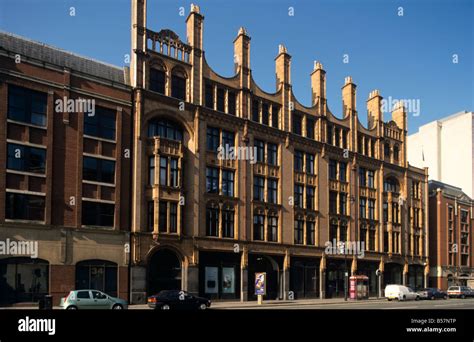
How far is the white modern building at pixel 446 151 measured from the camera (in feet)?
232

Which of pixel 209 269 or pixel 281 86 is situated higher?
pixel 281 86

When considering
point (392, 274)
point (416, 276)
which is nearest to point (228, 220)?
point (392, 274)

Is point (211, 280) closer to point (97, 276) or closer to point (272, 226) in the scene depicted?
point (272, 226)

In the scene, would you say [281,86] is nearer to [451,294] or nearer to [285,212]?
[285,212]

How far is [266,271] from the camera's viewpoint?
5356 centimetres

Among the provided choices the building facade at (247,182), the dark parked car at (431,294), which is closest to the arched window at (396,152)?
the building facade at (247,182)

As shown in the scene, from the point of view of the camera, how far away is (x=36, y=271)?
120 ft

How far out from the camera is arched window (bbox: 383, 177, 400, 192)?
→ 70.2m

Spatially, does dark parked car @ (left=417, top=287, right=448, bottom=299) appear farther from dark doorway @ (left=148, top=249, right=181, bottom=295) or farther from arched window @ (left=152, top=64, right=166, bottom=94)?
arched window @ (left=152, top=64, right=166, bottom=94)

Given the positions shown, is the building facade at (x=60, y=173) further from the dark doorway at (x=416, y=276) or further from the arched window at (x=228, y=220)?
the dark doorway at (x=416, y=276)

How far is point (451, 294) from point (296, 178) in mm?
23956

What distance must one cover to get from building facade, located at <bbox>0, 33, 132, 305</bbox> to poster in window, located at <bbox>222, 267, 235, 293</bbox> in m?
11.1

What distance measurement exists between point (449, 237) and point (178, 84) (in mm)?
54992

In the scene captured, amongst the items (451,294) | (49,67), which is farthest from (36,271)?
(451,294)
